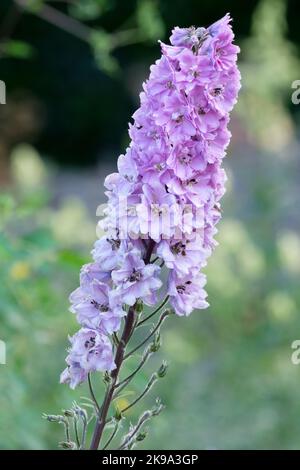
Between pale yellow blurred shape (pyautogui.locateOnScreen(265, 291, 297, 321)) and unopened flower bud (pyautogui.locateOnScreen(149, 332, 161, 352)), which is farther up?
pale yellow blurred shape (pyautogui.locateOnScreen(265, 291, 297, 321))

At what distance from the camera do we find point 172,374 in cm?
425

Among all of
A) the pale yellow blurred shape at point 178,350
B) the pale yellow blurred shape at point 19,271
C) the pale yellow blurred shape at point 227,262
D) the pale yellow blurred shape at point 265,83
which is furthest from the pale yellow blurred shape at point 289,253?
the pale yellow blurred shape at point 19,271

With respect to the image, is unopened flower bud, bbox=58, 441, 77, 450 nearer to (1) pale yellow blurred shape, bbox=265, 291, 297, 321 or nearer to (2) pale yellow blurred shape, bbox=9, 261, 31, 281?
(2) pale yellow blurred shape, bbox=9, 261, 31, 281

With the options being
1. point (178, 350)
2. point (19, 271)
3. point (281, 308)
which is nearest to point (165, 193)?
point (19, 271)

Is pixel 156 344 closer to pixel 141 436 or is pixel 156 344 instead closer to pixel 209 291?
pixel 141 436

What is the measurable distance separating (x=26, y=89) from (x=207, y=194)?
1017 cm

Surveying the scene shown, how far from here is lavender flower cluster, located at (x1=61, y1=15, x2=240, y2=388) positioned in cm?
141

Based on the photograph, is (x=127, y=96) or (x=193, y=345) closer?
(x=193, y=345)

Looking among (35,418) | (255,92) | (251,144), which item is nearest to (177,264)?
(35,418)

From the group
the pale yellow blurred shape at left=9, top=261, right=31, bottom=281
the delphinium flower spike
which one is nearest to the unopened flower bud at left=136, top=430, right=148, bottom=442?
the delphinium flower spike

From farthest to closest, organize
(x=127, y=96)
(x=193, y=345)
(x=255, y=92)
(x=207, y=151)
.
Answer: (x=127, y=96), (x=255, y=92), (x=193, y=345), (x=207, y=151)

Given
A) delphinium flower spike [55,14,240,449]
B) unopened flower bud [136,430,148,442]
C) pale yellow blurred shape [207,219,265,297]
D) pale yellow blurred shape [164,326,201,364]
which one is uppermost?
pale yellow blurred shape [207,219,265,297]

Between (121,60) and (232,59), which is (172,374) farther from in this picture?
(121,60)

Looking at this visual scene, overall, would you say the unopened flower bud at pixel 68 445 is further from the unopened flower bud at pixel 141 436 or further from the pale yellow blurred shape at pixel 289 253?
the pale yellow blurred shape at pixel 289 253
